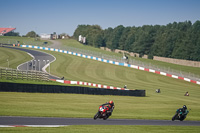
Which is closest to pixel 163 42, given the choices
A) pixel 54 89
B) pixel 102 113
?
pixel 54 89

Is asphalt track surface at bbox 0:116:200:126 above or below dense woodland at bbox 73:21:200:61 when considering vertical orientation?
below

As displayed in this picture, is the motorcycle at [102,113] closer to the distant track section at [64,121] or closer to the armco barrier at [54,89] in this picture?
the distant track section at [64,121]

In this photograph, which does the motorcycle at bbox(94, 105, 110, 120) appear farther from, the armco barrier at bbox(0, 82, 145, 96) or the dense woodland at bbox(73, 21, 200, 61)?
the dense woodland at bbox(73, 21, 200, 61)

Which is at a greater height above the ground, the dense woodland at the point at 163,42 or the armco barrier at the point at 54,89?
the dense woodland at the point at 163,42

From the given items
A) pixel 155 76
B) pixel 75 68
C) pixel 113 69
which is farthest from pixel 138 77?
pixel 75 68

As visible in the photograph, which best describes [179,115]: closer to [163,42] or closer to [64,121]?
[64,121]

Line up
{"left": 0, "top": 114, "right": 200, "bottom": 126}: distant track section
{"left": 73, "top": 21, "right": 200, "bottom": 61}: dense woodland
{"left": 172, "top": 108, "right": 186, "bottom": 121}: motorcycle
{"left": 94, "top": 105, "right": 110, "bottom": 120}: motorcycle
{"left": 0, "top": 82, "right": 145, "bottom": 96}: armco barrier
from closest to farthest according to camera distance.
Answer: {"left": 0, "top": 114, "right": 200, "bottom": 126}: distant track section, {"left": 94, "top": 105, "right": 110, "bottom": 120}: motorcycle, {"left": 172, "top": 108, "right": 186, "bottom": 121}: motorcycle, {"left": 0, "top": 82, "right": 145, "bottom": 96}: armco barrier, {"left": 73, "top": 21, "right": 200, "bottom": 61}: dense woodland

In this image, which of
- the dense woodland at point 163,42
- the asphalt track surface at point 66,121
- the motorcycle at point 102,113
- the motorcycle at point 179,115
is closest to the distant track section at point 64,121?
the asphalt track surface at point 66,121

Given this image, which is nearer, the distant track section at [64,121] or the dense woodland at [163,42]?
the distant track section at [64,121]

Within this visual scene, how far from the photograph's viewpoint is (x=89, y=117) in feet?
75.1

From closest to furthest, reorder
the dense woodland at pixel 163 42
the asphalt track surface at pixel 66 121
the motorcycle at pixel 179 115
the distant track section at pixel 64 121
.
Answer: the distant track section at pixel 64 121 < the asphalt track surface at pixel 66 121 < the motorcycle at pixel 179 115 < the dense woodland at pixel 163 42

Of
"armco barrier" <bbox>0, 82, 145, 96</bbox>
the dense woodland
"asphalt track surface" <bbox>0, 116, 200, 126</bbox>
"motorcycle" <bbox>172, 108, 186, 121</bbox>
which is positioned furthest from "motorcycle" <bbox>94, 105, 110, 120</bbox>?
the dense woodland

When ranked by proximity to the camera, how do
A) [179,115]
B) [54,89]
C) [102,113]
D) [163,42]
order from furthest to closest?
[163,42], [54,89], [179,115], [102,113]

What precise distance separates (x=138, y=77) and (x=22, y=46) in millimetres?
56891
